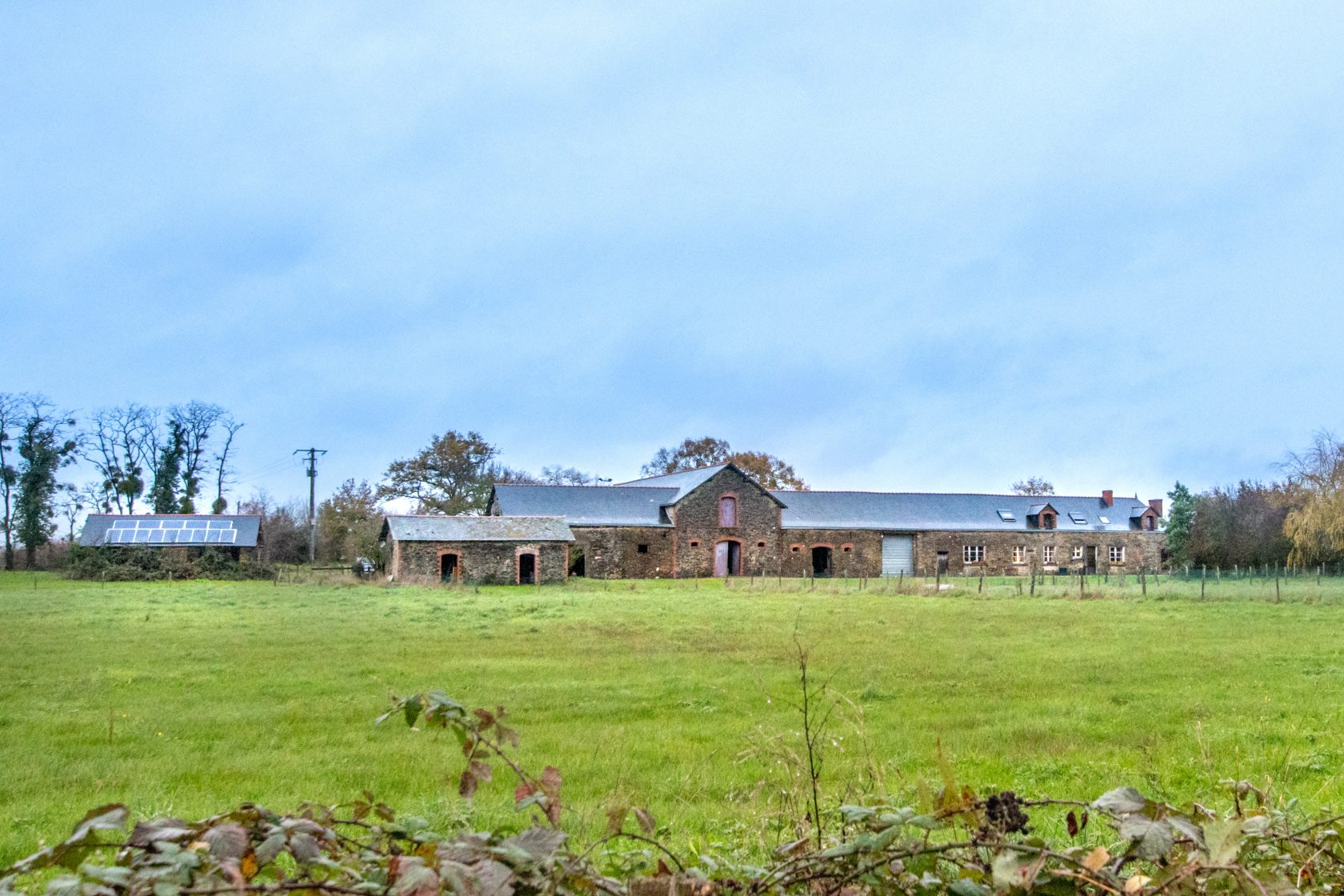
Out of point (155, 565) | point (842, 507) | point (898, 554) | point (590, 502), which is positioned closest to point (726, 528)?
point (590, 502)

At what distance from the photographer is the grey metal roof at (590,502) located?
1927 inches

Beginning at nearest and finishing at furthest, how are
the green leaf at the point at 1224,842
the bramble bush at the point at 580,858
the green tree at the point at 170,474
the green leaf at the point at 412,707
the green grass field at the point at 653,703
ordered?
the bramble bush at the point at 580,858, the green leaf at the point at 1224,842, the green leaf at the point at 412,707, the green grass field at the point at 653,703, the green tree at the point at 170,474

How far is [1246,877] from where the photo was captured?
1805 mm

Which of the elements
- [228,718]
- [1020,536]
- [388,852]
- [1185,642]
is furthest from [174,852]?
[1020,536]

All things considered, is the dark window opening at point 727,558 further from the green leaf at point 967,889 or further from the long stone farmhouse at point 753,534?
the green leaf at point 967,889

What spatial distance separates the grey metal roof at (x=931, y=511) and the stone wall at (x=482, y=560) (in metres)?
13.9

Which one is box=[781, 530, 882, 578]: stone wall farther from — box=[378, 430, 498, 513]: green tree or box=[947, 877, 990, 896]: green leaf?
box=[947, 877, 990, 896]: green leaf

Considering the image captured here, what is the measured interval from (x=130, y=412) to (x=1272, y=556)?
61.7m

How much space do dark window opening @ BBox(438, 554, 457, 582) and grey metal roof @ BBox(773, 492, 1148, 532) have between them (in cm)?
1788

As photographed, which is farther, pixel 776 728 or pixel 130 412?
pixel 130 412

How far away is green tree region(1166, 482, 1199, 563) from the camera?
183ft

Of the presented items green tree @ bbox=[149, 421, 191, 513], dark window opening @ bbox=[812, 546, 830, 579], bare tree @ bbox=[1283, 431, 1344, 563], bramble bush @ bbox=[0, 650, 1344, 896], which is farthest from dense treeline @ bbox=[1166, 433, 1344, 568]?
green tree @ bbox=[149, 421, 191, 513]

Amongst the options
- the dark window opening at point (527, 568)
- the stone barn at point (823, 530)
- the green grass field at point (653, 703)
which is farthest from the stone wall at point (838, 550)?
the green grass field at point (653, 703)

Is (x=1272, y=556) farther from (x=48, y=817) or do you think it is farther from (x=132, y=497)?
(x=132, y=497)
